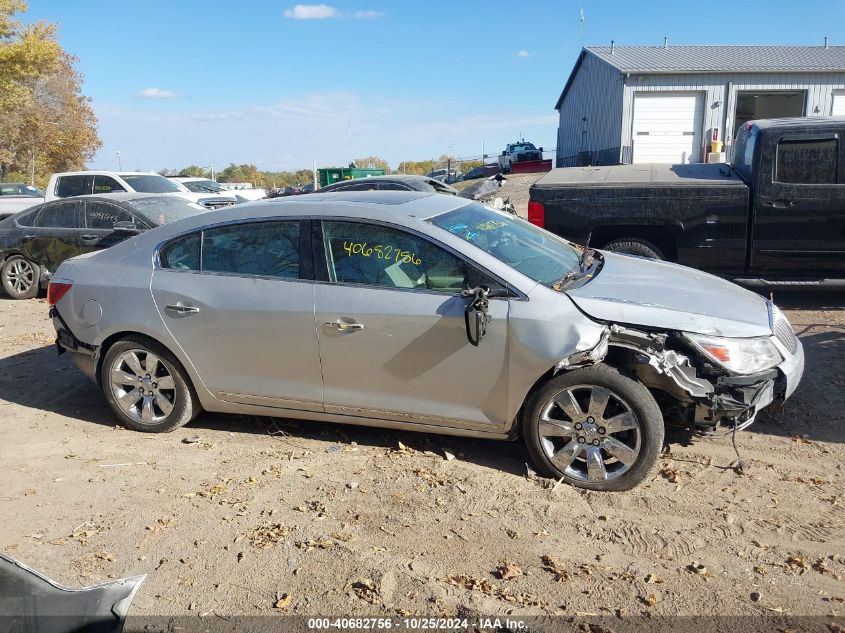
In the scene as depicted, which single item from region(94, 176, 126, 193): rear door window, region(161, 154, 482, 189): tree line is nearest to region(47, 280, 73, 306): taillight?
region(94, 176, 126, 193): rear door window

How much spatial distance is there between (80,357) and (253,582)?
2.75 m

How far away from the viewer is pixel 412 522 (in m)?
3.86

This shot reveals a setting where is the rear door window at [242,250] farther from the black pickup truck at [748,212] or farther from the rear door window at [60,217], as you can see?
the rear door window at [60,217]

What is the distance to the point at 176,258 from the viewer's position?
5031 millimetres

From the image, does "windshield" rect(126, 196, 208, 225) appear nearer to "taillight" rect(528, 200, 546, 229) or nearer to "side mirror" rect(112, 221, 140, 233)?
"side mirror" rect(112, 221, 140, 233)

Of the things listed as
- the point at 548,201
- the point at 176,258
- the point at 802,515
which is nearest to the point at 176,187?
the point at 548,201

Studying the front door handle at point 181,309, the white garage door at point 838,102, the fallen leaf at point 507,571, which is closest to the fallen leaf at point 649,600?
the fallen leaf at point 507,571

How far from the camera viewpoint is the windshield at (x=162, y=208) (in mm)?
10180

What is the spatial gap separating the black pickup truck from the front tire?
4.46 metres

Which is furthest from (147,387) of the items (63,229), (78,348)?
(63,229)

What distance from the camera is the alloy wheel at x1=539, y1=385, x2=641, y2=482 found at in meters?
4.00

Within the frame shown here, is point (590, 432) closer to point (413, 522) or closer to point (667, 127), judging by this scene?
point (413, 522)

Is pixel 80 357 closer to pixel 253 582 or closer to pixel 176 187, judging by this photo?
pixel 253 582

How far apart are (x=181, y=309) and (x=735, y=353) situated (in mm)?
3522
